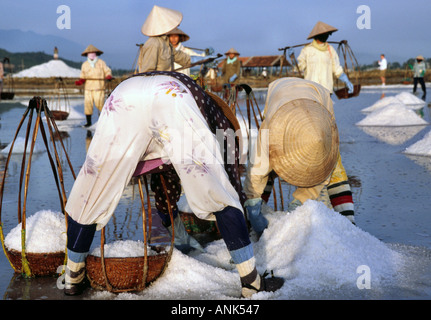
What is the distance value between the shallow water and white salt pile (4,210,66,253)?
17 centimetres

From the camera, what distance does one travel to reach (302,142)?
2842 mm

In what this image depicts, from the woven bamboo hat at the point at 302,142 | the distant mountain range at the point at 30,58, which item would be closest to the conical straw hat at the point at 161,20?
the woven bamboo hat at the point at 302,142

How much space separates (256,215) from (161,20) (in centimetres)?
180

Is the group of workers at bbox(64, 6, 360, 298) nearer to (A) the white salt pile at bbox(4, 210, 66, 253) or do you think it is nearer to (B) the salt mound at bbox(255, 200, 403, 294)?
(B) the salt mound at bbox(255, 200, 403, 294)

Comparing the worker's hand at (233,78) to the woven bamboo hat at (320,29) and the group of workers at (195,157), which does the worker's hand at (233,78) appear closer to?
the woven bamboo hat at (320,29)

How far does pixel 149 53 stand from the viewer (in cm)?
497

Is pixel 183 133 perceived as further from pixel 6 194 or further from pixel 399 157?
pixel 399 157

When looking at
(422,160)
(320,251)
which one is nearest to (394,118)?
(422,160)

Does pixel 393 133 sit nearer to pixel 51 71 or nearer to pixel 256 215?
pixel 256 215

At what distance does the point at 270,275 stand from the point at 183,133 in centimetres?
86

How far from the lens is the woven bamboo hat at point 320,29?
5624 mm

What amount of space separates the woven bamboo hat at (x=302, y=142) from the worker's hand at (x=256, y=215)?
0.73 feet

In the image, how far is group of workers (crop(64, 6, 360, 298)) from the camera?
2219 mm
